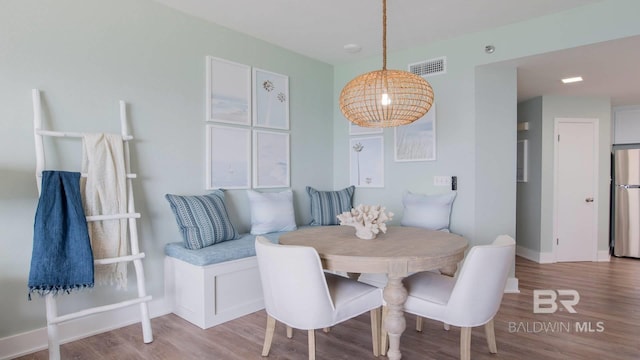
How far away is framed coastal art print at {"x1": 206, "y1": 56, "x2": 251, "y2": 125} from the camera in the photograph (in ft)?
10.9

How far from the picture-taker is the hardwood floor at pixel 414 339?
2.32m

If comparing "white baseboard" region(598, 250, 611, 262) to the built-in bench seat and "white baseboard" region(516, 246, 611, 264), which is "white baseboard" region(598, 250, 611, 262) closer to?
"white baseboard" region(516, 246, 611, 264)

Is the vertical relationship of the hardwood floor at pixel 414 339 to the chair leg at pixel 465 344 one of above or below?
below

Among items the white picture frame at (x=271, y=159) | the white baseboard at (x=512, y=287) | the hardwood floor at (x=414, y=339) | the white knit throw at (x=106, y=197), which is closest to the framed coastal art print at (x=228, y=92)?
the white picture frame at (x=271, y=159)

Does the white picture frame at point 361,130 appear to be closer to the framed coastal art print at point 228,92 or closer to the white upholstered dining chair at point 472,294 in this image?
the framed coastal art print at point 228,92

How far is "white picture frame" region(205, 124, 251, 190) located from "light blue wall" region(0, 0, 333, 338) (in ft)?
0.26

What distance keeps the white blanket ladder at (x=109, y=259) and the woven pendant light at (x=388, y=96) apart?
1.68 meters

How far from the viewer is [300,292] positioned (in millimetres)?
1890

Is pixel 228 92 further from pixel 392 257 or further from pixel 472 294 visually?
pixel 472 294

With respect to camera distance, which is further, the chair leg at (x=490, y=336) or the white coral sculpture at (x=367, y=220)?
the white coral sculpture at (x=367, y=220)

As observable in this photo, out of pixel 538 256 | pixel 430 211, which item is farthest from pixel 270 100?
pixel 538 256

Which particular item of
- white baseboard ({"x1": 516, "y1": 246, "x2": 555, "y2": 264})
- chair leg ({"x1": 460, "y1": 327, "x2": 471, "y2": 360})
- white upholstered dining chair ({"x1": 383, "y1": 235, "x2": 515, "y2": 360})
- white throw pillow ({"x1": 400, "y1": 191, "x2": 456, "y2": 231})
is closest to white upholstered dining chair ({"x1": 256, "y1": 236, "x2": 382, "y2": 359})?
white upholstered dining chair ({"x1": 383, "y1": 235, "x2": 515, "y2": 360})

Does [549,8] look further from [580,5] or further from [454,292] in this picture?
[454,292]

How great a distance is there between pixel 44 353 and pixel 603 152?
6431 mm
